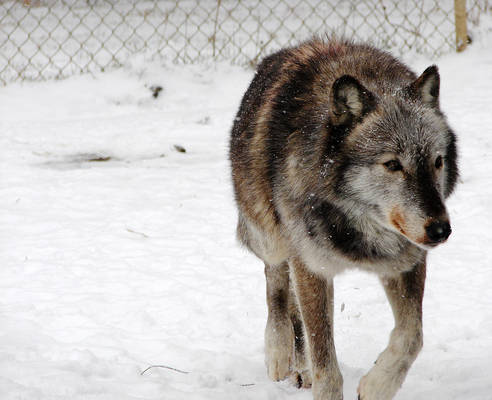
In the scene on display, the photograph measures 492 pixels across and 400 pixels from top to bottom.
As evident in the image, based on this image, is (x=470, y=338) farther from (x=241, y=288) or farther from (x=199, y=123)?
(x=199, y=123)

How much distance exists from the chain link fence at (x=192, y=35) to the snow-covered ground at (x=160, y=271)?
106 centimetres

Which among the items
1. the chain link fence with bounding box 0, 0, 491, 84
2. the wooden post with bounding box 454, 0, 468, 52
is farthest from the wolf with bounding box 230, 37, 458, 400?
the wooden post with bounding box 454, 0, 468, 52

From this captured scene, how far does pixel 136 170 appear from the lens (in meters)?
6.81

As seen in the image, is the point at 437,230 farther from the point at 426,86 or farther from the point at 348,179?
the point at 426,86

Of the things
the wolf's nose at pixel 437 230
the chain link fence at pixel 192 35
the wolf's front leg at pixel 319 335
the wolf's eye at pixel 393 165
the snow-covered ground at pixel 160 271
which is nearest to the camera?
the wolf's nose at pixel 437 230

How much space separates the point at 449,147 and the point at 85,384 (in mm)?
2054

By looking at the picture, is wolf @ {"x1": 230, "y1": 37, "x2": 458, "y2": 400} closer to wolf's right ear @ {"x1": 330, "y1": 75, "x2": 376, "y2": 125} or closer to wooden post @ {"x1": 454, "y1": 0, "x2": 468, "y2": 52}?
wolf's right ear @ {"x1": 330, "y1": 75, "x2": 376, "y2": 125}

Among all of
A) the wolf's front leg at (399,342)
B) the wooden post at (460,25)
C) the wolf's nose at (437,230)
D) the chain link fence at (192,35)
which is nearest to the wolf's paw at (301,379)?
the wolf's front leg at (399,342)

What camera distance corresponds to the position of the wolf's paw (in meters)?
3.78

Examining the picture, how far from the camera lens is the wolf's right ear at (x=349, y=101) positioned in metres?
2.80

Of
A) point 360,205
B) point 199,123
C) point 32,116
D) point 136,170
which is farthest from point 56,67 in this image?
point 360,205

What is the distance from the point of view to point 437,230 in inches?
101

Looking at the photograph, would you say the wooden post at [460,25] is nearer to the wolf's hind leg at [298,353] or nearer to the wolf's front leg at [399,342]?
the wolf's hind leg at [298,353]

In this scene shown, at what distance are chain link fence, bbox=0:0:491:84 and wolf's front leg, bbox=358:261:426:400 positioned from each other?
538 cm
